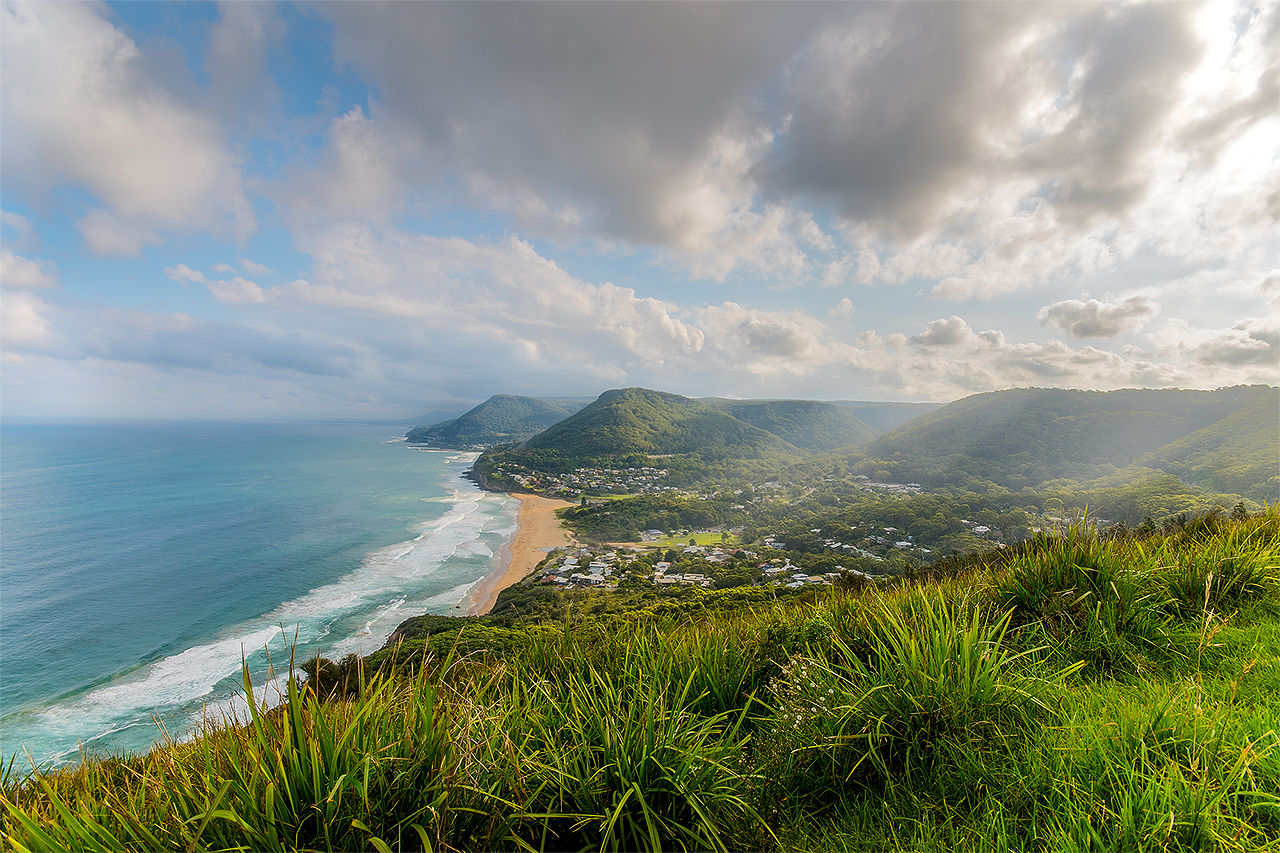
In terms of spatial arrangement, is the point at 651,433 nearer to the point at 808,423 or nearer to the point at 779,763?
the point at 808,423

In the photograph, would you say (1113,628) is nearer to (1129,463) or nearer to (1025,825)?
(1025,825)

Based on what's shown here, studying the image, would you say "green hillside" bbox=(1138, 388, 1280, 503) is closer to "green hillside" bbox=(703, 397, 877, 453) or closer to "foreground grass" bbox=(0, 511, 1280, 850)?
"foreground grass" bbox=(0, 511, 1280, 850)

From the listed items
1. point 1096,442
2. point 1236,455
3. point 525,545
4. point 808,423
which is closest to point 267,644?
point 525,545

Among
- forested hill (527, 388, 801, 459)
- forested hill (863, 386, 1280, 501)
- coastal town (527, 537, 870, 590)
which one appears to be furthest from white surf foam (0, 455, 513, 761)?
forested hill (863, 386, 1280, 501)

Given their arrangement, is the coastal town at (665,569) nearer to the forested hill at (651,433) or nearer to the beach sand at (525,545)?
the beach sand at (525,545)

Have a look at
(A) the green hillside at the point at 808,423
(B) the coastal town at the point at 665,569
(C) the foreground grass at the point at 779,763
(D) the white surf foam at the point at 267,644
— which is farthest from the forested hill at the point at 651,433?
(C) the foreground grass at the point at 779,763

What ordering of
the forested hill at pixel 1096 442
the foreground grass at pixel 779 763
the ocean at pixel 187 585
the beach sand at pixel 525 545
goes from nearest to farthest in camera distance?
1. the foreground grass at pixel 779 763
2. the ocean at pixel 187 585
3. the beach sand at pixel 525 545
4. the forested hill at pixel 1096 442
